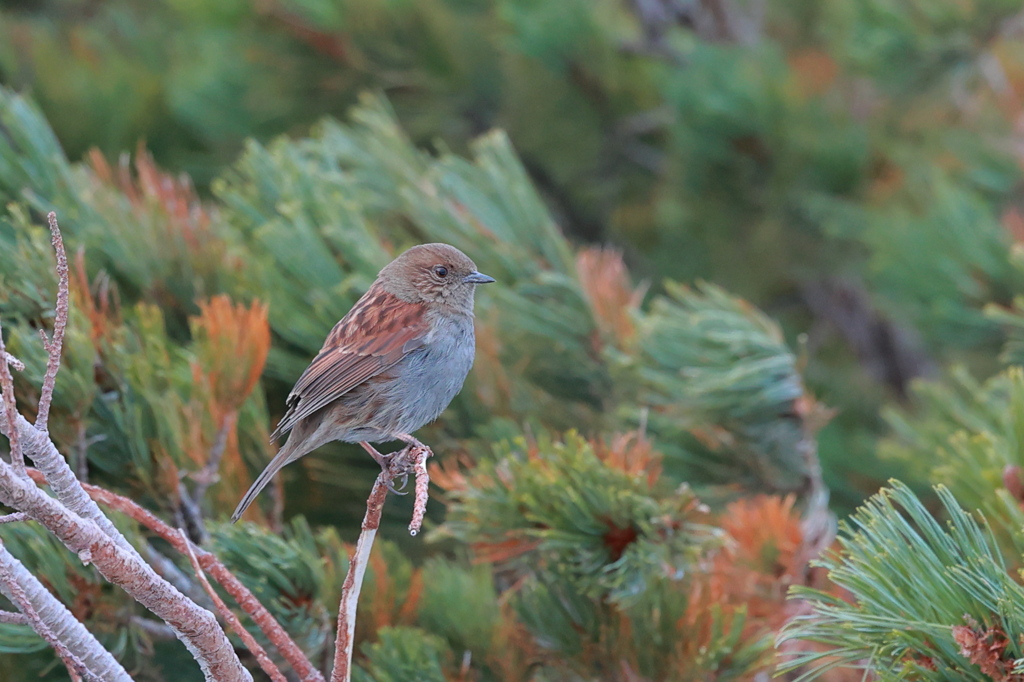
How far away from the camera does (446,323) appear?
1.96 meters

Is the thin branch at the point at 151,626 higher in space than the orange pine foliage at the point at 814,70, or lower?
lower

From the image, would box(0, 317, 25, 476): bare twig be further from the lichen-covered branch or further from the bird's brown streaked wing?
the bird's brown streaked wing

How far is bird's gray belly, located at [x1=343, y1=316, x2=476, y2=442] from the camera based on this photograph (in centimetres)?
176

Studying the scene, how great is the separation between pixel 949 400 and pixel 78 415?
162 centimetres

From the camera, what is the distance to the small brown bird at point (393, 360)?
5.65 feet

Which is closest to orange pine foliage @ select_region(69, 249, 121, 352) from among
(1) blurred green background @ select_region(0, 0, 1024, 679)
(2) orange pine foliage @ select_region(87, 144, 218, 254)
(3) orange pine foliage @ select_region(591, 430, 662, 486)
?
(1) blurred green background @ select_region(0, 0, 1024, 679)

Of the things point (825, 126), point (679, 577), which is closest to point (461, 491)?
point (679, 577)

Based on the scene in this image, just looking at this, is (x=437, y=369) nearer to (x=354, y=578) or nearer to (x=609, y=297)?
(x=609, y=297)

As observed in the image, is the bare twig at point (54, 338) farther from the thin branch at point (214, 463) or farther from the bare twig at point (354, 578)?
the thin branch at point (214, 463)

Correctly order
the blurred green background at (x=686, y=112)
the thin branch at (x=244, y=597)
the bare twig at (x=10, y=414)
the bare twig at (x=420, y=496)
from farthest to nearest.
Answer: the blurred green background at (x=686, y=112) → the thin branch at (x=244, y=597) → the bare twig at (x=420, y=496) → the bare twig at (x=10, y=414)

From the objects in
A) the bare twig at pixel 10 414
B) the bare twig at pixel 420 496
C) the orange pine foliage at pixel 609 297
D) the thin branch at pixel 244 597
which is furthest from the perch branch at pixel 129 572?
the orange pine foliage at pixel 609 297

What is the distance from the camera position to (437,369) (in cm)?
180

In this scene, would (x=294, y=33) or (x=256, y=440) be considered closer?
(x=256, y=440)

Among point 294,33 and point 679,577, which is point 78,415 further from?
point 294,33
